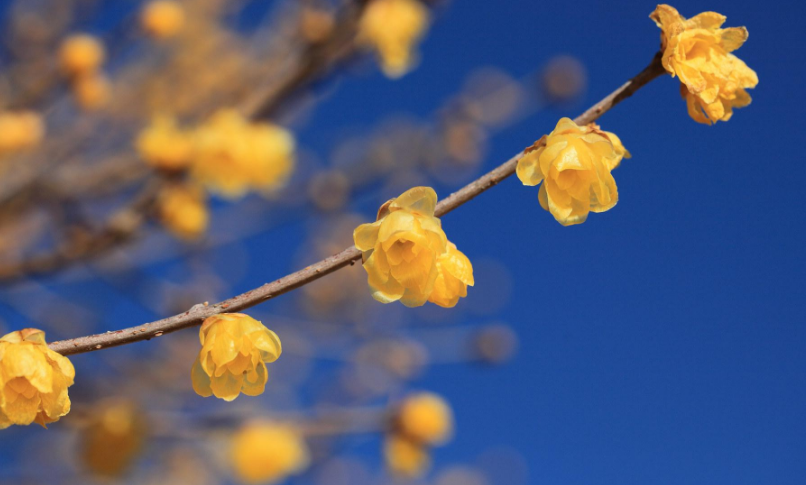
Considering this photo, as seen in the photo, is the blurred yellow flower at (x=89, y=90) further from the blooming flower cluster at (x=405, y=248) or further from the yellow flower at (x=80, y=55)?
the blooming flower cluster at (x=405, y=248)

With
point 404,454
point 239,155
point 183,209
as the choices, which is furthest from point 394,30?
point 404,454

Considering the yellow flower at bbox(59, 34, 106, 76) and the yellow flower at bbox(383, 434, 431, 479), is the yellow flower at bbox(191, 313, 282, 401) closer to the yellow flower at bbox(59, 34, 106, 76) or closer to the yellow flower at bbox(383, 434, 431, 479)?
the yellow flower at bbox(383, 434, 431, 479)

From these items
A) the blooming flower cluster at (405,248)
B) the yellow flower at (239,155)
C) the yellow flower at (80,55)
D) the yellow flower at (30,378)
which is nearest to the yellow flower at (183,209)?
the yellow flower at (239,155)

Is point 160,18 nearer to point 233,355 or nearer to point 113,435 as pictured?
point 113,435

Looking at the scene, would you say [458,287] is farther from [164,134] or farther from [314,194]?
[314,194]

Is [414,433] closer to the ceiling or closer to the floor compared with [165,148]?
closer to the floor

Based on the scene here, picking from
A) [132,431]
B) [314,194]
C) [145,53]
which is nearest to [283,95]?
[314,194]
